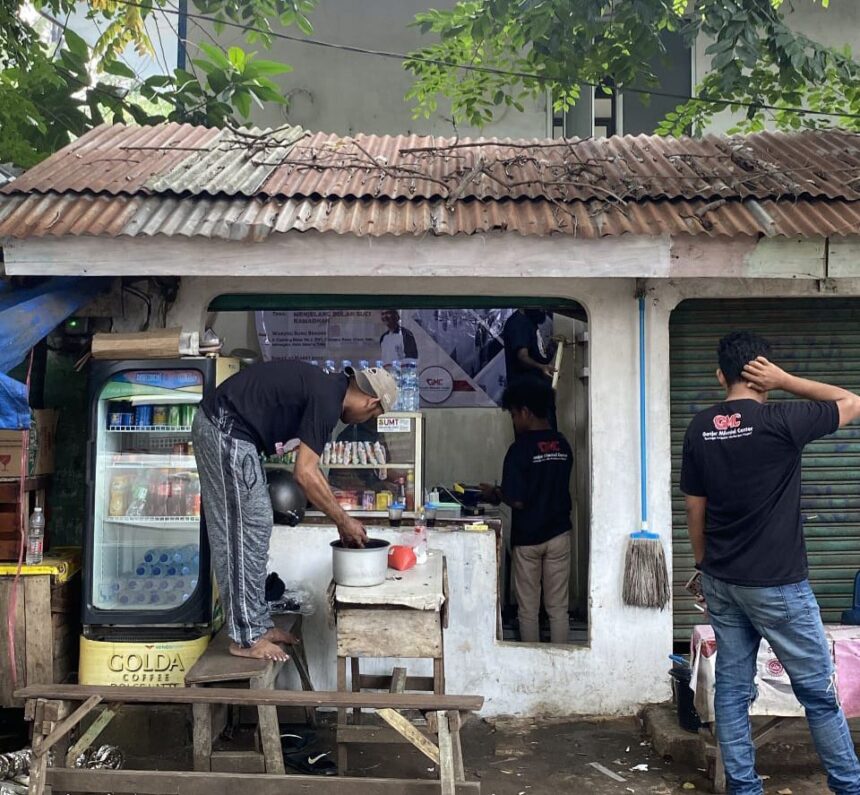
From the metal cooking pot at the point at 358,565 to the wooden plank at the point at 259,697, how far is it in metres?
0.57

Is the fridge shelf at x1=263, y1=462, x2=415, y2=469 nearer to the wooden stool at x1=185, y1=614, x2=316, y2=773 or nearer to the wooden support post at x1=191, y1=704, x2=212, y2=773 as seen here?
the wooden stool at x1=185, y1=614, x2=316, y2=773

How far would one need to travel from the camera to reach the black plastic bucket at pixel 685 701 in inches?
186

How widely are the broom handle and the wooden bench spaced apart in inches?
81.7

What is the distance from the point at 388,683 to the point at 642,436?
7.36 feet

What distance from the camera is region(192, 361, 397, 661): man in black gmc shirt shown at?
4395 millimetres

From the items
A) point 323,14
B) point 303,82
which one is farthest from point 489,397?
point 323,14

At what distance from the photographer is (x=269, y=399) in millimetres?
4406

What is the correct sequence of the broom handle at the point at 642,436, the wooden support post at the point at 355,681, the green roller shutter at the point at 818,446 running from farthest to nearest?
the green roller shutter at the point at 818,446 < the broom handle at the point at 642,436 < the wooden support post at the point at 355,681

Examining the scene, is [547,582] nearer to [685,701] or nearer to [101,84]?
[685,701]

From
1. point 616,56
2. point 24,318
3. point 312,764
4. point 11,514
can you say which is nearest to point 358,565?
point 312,764

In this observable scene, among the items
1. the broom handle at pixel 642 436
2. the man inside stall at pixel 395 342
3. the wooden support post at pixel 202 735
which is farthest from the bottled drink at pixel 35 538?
the broom handle at pixel 642 436

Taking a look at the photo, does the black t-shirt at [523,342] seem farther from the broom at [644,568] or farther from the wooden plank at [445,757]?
the wooden plank at [445,757]

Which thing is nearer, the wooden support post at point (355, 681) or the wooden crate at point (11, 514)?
the wooden support post at point (355, 681)

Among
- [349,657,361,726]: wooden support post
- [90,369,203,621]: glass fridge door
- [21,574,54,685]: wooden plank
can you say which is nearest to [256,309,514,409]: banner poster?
[90,369,203,621]: glass fridge door
